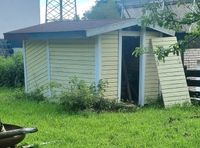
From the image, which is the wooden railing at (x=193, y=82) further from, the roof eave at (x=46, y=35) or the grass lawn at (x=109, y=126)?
the roof eave at (x=46, y=35)

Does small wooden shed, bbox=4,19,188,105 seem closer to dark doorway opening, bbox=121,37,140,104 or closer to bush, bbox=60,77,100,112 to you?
dark doorway opening, bbox=121,37,140,104

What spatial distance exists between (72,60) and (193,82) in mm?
3599

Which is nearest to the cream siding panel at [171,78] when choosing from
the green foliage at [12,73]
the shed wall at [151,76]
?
the shed wall at [151,76]

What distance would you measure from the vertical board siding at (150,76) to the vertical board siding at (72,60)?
68.7 inches

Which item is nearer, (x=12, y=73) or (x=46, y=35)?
(x=46, y=35)

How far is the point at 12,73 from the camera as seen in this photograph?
1570cm

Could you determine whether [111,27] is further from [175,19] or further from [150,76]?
[175,19]

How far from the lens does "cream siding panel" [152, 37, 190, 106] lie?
11016 mm

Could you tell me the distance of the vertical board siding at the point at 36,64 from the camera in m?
12.2

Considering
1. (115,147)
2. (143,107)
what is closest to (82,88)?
(143,107)

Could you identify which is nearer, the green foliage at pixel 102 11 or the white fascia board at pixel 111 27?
the white fascia board at pixel 111 27

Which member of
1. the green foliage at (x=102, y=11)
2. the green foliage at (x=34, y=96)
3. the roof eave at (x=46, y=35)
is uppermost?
the green foliage at (x=102, y=11)

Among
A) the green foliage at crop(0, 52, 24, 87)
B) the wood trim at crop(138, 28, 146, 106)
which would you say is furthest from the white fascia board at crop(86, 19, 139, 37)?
the green foliage at crop(0, 52, 24, 87)

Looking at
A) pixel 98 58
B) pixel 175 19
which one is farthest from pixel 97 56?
pixel 175 19
